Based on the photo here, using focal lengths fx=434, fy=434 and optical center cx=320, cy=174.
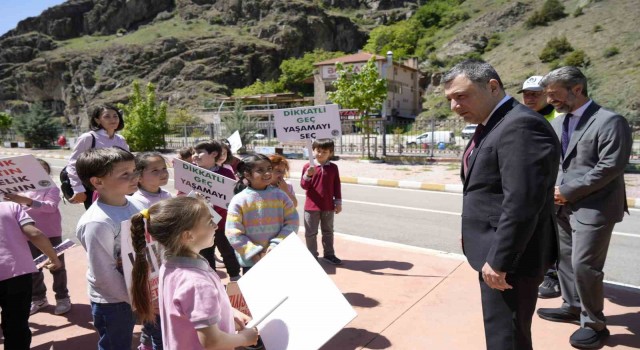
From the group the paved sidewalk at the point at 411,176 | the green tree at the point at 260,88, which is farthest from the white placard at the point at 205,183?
the green tree at the point at 260,88

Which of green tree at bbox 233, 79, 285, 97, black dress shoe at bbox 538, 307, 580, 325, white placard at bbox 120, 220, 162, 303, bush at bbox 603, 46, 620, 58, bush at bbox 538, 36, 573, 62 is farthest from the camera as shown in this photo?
green tree at bbox 233, 79, 285, 97

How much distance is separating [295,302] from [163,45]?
94.9m

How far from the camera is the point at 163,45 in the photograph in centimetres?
8738

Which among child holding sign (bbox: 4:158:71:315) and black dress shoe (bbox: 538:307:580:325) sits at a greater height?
child holding sign (bbox: 4:158:71:315)

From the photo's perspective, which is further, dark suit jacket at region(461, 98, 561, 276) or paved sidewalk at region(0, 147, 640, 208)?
paved sidewalk at region(0, 147, 640, 208)

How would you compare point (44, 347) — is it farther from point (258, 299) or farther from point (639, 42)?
point (639, 42)

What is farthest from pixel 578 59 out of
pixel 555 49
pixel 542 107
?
pixel 542 107

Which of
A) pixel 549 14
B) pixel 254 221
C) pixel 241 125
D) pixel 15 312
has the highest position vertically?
pixel 549 14

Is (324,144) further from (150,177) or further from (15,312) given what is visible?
(15,312)

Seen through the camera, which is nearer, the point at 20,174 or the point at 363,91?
the point at 20,174

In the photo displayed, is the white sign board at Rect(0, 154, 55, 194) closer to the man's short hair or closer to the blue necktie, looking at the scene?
the man's short hair

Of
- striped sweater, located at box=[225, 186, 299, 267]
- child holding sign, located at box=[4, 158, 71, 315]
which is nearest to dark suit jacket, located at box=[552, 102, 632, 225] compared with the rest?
striped sweater, located at box=[225, 186, 299, 267]

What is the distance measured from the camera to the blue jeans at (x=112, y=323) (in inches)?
97.3

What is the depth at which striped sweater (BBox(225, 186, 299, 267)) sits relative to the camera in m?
3.12
